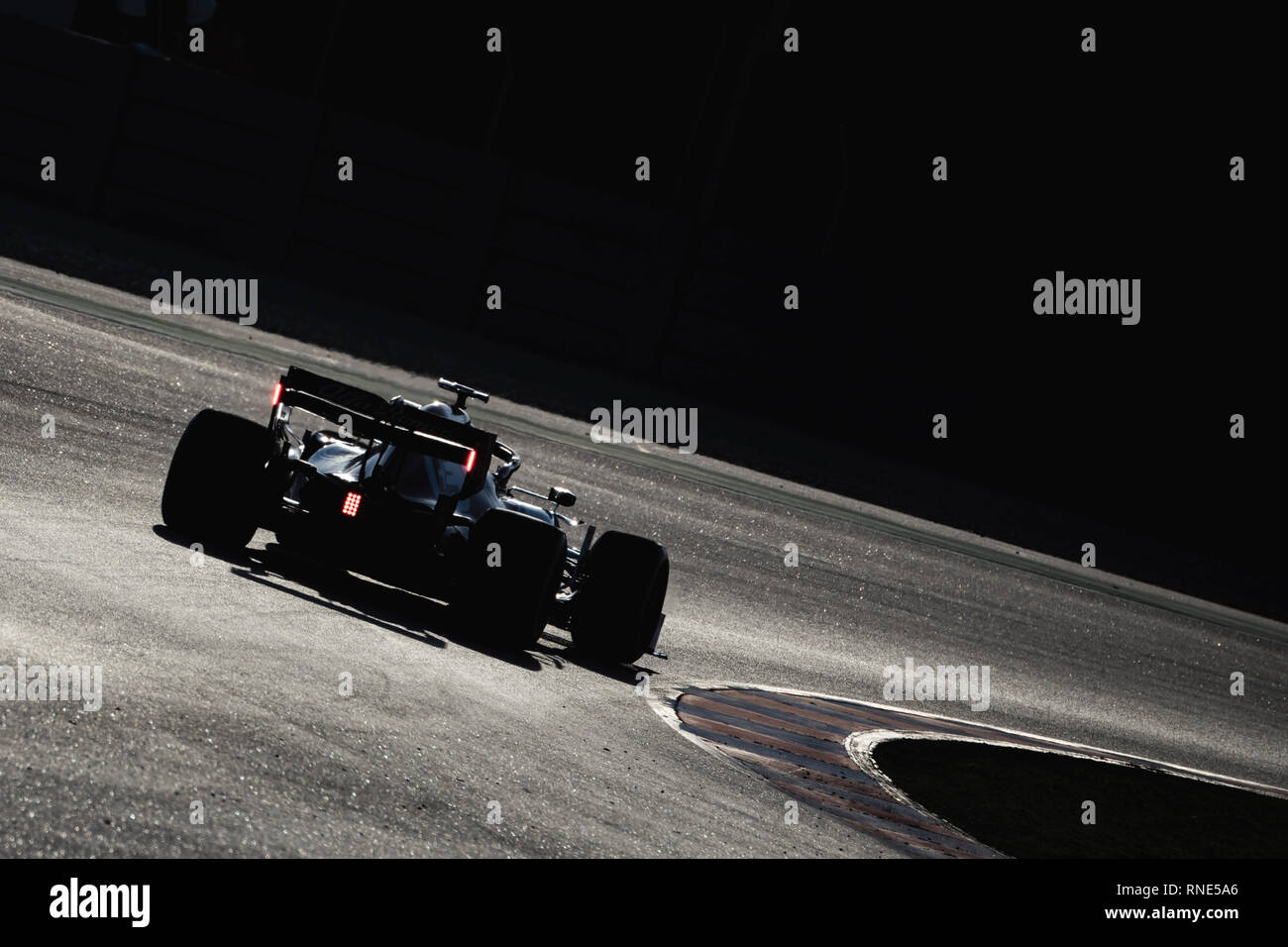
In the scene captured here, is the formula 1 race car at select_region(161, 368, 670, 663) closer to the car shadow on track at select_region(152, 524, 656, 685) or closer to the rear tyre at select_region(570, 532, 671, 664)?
the car shadow on track at select_region(152, 524, 656, 685)

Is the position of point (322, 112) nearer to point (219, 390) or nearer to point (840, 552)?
point (219, 390)

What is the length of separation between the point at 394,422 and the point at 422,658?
4.14ft

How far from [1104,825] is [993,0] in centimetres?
1949

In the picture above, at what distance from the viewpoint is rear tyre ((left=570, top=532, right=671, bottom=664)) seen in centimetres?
912

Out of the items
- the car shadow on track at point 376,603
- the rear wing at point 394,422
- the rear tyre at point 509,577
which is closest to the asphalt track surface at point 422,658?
the car shadow on track at point 376,603

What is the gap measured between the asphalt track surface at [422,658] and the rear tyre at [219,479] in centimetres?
19

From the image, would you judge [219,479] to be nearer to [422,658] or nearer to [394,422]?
[394,422]

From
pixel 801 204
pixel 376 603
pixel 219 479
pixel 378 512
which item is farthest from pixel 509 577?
pixel 801 204

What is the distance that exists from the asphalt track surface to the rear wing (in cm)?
88

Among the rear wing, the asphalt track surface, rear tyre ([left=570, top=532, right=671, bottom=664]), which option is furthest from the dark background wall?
the rear wing

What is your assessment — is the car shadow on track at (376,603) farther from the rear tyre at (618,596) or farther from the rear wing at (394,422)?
the rear wing at (394,422)

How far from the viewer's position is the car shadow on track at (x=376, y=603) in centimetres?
823

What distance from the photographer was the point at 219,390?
1463 cm
